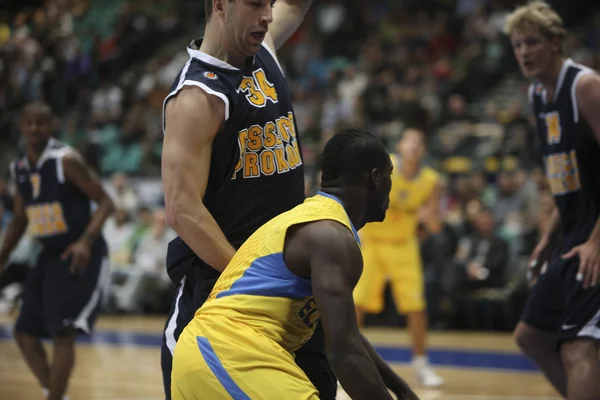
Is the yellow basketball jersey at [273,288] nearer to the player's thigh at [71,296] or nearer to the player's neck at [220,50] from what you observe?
the player's neck at [220,50]

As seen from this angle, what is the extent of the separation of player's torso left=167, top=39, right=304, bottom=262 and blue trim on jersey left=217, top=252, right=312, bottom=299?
1.83 ft

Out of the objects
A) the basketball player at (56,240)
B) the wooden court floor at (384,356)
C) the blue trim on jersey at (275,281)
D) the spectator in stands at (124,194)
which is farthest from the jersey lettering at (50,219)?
the spectator in stands at (124,194)

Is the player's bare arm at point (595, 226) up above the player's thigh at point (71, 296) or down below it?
above

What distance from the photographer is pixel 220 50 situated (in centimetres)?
349

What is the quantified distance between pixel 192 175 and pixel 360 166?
655 mm

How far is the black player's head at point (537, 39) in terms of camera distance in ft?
14.8

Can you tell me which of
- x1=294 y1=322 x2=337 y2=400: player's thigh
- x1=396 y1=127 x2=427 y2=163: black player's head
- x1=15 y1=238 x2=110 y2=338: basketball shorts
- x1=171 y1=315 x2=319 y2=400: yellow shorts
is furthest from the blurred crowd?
x1=171 y1=315 x2=319 y2=400: yellow shorts

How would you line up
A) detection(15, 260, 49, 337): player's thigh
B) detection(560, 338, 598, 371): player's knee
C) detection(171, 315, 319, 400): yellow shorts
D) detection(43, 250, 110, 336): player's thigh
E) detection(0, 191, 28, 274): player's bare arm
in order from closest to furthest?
1. detection(171, 315, 319, 400): yellow shorts
2. detection(560, 338, 598, 371): player's knee
3. detection(43, 250, 110, 336): player's thigh
4. detection(15, 260, 49, 337): player's thigh
5. detection(0, 191, 28, 274): player's bare arm

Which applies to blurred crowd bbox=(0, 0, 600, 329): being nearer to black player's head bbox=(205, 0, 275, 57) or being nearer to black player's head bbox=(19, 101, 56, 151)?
black player's head bbox=(19, 101, 56, 151)

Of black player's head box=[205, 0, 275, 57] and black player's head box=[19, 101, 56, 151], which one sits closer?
black player's head box=[205, 0, 275, 57]

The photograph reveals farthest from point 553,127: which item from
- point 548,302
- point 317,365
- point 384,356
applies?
point 384,356

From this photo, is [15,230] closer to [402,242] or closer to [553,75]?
[402,242]

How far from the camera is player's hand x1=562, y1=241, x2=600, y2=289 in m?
4.23

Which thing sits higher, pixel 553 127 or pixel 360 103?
pixel 553 127
